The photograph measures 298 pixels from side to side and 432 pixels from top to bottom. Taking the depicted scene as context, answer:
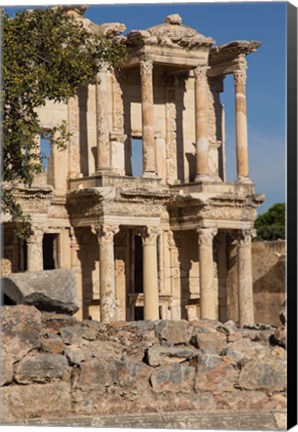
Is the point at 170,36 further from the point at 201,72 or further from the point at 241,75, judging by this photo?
the point at 241,75

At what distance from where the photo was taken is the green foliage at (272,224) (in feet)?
186

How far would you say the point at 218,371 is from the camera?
20.6 meters

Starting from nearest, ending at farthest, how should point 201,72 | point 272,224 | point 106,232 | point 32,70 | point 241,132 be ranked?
point 32,70
point 106,232
point 201,72
point 241,132
point 272,224

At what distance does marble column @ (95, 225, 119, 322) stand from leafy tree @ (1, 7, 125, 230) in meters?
9.42

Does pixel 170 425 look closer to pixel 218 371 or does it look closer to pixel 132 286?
pixel 218 371

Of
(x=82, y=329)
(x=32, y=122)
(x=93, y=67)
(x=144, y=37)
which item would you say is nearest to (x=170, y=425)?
(x=82, y=329)

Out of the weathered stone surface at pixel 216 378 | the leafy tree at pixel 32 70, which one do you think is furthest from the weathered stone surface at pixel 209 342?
the leafy tree at pixel 32 70

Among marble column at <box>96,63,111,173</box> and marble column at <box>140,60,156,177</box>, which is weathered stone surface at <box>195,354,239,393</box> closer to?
marble column at <box>96,63,111,173</box>

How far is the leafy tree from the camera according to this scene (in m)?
23.6

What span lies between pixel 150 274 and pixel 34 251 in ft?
11.5

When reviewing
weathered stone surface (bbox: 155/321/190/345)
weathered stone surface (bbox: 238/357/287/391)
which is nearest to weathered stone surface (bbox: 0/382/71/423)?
weathered stone surface (bbox: 238/357/287/391)

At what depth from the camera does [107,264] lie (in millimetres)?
35125

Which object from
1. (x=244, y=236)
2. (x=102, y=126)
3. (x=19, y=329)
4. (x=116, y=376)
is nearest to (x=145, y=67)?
(x=102, y=126)

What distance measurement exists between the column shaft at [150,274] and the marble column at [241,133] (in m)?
3.01
